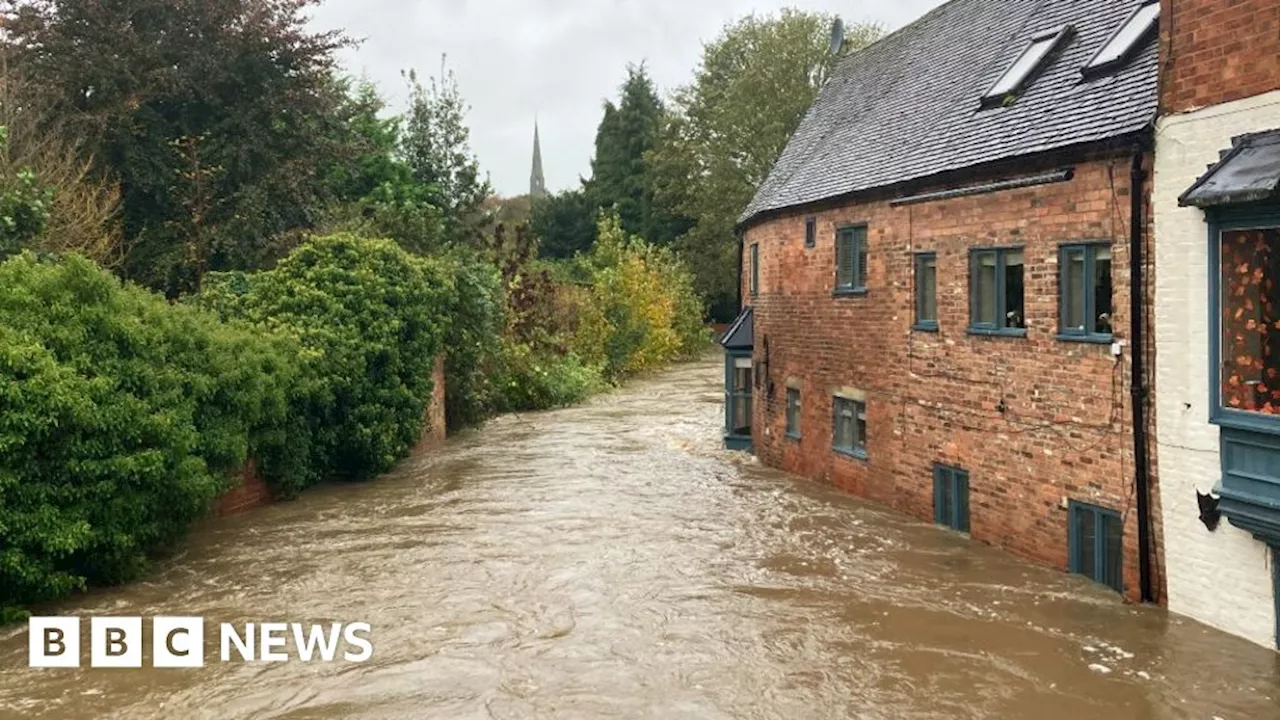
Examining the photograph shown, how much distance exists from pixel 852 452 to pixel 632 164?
4558cm

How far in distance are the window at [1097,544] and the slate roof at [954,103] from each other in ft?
13.4

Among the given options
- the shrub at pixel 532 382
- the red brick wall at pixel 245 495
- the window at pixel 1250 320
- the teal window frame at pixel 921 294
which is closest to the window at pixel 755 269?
→ the teal window frame at pixel 921 294

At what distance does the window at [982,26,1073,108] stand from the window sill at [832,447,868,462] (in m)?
5.59

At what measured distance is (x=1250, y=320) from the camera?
28.9 feet

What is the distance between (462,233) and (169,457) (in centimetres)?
2518

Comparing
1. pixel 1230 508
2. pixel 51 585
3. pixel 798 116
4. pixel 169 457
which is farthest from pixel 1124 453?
pixel 798 116

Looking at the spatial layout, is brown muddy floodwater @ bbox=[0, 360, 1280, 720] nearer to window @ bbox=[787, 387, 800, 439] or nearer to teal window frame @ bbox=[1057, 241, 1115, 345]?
window @ bbox=[787, 387, 800, 439]

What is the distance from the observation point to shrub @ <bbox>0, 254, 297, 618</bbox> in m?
10.0

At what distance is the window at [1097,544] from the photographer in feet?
35.5

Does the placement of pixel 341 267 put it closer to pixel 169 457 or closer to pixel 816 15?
pixel 169 457

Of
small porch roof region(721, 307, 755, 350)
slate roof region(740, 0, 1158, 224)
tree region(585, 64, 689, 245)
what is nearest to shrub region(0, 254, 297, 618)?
slate roof region(740, 0, 1158, 224)

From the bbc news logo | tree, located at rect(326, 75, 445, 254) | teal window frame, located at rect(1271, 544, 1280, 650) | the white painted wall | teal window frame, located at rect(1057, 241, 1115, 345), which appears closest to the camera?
teal window frame, located at rect(1271, 544, 1280, 650)

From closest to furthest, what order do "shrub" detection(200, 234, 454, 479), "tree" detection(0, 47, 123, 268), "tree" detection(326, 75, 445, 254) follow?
"shrub" detection(200, 234, 454, 479) → "tree" detection(0, 47, 123, 268) → "tree" detection(326, 75, 445, 254)

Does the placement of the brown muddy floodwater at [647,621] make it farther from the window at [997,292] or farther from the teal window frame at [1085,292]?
the window at [997,292]
